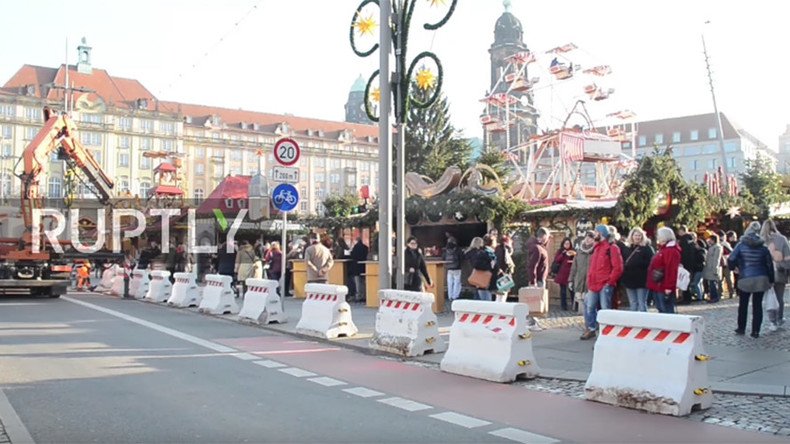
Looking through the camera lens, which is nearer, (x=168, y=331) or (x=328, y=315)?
(x=328, y=315)

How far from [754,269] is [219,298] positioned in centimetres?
1114

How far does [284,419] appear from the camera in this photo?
6.26m

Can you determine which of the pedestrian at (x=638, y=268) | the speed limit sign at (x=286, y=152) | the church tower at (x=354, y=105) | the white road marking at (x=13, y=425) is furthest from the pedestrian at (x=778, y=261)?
the church tower at (x=354, y=105)

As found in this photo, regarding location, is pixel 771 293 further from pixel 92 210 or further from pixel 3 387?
pixel 92 210

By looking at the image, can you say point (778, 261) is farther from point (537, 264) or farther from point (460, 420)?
point (460, 420)

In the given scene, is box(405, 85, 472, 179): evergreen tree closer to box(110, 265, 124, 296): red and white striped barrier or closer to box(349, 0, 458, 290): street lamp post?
box(110, 265, 124, 296): red and white striped barrier

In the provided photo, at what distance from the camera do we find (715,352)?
9523 millimetres

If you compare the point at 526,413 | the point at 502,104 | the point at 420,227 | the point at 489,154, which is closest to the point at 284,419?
the point at 526,413

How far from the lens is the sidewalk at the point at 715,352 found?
25.3 feet

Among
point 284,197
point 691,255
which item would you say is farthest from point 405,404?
point 691,255

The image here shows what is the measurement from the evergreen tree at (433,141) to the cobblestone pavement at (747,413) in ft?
135

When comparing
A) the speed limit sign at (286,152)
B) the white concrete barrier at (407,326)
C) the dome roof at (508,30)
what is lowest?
the white concrete barrier at (407,326)

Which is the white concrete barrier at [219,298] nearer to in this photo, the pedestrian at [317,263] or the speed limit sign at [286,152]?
the pedestrian at [317,263]

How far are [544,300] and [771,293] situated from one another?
12.5ft
